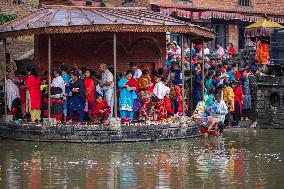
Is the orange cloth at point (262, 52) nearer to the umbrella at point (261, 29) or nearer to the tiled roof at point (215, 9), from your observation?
the umbrella at point (261, 29)

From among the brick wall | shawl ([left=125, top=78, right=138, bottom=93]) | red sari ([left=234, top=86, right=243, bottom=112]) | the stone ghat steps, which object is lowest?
the stone ghat steps

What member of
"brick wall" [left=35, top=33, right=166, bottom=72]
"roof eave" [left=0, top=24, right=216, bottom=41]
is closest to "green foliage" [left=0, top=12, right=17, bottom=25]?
"brick wall" [left=35, top=33, right=166, bottom=72]

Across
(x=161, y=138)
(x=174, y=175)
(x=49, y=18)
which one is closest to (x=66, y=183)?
(x=174, y=175)

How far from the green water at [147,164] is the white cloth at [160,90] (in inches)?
65.5

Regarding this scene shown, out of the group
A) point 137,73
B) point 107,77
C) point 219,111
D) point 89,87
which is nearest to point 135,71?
point 137,73

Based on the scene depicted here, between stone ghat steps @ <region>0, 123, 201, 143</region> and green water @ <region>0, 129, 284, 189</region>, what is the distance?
444 mm

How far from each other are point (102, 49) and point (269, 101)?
6.10 m

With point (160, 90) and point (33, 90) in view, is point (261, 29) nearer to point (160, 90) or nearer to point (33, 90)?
point (160, 90)

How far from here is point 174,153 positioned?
731 inches

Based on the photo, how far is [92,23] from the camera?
20.5 metres

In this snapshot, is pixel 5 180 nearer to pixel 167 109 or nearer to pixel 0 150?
pixel 0 150

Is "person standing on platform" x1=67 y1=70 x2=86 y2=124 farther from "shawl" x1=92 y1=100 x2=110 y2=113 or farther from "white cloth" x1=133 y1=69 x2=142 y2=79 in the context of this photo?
"white cloth" x1=133 y1=69 x2=142 y2=79

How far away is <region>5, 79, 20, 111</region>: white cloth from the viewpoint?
22.9 metres

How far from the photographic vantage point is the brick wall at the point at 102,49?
24.2 m
